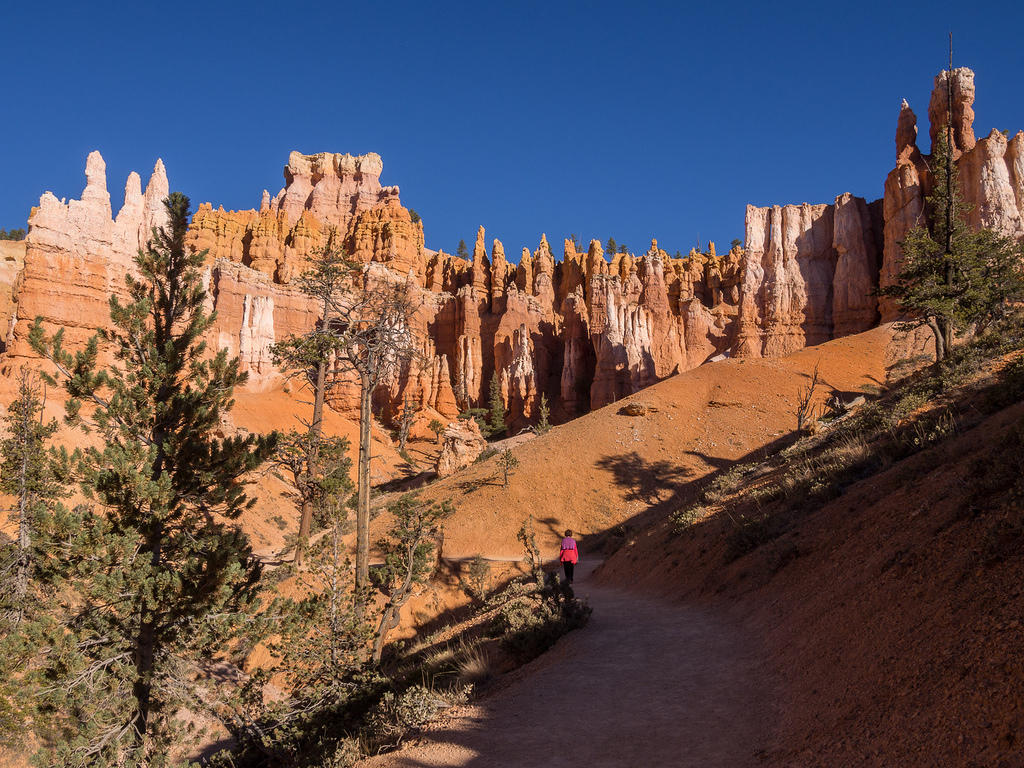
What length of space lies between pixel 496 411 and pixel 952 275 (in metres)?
49.4

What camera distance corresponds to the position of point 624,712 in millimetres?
6078

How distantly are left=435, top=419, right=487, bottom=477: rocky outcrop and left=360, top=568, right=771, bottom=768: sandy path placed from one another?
112ft

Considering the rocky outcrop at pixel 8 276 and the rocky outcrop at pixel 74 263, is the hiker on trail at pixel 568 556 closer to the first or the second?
the rocky outcrop at pixel 74 263

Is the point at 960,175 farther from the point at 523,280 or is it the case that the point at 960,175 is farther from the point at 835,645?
the point at 835,645

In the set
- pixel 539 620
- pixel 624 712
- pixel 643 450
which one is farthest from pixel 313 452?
pixel 643 450

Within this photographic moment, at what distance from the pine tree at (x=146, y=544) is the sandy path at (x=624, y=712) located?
237 inches

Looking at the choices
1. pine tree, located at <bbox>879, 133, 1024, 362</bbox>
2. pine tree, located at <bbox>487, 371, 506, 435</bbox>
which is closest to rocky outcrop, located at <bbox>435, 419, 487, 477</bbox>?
pine tree, located at <bbox>487, 371, 506, 435</bbox>

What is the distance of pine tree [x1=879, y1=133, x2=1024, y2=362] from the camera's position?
76.7 ft

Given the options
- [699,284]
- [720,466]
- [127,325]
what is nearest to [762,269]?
[699,284]

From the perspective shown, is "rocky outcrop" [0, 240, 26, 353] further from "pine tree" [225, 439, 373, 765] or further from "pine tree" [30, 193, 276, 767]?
"pine tree" [225, 439, 373, 765]

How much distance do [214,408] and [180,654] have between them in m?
4.60

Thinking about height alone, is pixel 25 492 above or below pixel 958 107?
below

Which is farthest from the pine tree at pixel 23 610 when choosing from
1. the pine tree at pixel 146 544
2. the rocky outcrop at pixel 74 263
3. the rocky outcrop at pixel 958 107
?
the rocky outcrop at pixel 958 107

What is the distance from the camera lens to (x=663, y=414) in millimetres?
39500
